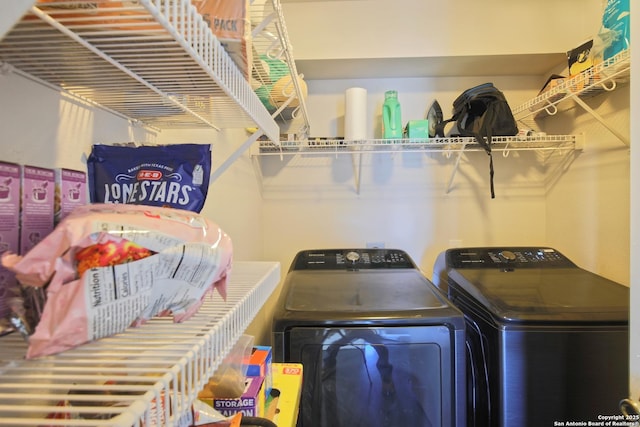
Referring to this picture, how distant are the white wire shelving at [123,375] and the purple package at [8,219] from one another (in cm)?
8

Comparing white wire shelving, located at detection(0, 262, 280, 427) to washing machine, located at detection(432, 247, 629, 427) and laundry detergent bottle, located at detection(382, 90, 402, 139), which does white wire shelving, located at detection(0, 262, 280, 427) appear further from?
laundry detergent bottle, located at detection(382, 90, 402, 139)

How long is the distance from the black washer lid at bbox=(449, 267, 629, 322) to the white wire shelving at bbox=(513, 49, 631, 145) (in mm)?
664

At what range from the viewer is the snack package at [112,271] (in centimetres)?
32

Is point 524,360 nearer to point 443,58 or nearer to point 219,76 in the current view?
point 219,76

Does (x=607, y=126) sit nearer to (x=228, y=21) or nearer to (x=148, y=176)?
(x=228, y=21)

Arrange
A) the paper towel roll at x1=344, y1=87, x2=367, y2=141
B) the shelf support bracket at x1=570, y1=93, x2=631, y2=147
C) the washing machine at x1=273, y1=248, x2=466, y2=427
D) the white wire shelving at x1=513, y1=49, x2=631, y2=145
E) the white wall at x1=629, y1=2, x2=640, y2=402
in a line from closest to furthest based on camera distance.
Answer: the white wall at x1=629, y1=2, x2=640, y2=402 → the washing machine at x1=273, y1=248, x2=466, y2=427 → the white wire shelving at x1=513, y1=49, x2=631, y2=145 → the shelf support bracket at x1=570, y1=93, x2=631, y2=147 → the paper towel roll at x1=344, y1=87, x2=367, y2=141

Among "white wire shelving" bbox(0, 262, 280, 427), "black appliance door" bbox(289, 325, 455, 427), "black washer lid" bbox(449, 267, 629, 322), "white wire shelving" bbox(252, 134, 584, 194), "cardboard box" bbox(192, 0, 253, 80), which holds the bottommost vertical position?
"black appliance door" bbox(289, 325, 455, 427)

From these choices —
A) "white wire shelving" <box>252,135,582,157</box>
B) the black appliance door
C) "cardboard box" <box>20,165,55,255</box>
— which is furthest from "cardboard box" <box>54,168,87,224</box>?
"white wire shelving" <box>252,135,582,157</box>

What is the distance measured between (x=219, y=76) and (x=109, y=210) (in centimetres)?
24

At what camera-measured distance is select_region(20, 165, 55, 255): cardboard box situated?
428mm

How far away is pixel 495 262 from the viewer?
1830 millimetres

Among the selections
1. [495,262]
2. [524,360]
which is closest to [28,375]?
[524,360]

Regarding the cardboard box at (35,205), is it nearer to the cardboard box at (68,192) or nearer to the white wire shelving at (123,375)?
the cardboard box at (68,192)

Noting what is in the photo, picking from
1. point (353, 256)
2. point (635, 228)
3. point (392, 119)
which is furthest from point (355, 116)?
point (635, 228)
